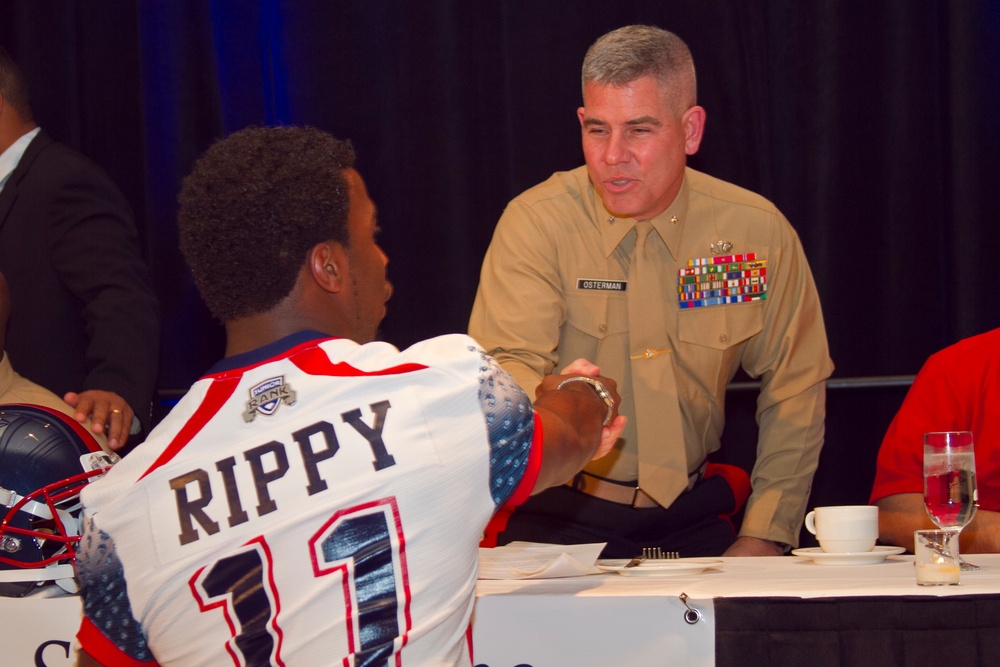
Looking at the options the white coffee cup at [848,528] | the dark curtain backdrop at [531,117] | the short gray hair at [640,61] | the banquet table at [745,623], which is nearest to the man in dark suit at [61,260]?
the dark curtain backdrop at [531,117]

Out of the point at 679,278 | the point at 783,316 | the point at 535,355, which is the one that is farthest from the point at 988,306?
the point at 535,355

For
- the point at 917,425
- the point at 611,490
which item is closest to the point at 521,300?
the point at 611,490

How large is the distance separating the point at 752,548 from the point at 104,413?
1.26m

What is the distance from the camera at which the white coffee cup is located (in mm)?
1628

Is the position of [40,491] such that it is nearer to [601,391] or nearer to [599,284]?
[601,391]

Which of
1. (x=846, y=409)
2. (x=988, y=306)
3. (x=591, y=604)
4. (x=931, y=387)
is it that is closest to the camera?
(x=591, y=604)

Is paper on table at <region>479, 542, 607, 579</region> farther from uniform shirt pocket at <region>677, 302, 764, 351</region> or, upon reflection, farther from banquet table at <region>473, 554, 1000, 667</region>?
uniform shirt pocket at <region>677, 302, 764, 351</region>

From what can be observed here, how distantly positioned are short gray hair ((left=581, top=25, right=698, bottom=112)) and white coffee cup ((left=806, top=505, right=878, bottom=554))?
0.99 m

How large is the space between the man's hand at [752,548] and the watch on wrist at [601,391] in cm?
87

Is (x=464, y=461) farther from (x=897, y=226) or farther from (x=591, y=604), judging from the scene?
(x=897, y=226)

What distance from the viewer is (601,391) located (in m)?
1.40

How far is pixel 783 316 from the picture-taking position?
93.7 inches

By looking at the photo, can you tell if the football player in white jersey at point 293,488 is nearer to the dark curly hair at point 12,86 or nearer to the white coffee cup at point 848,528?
the white coffee cup at point 848,528

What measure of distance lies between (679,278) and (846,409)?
3.34 ft
